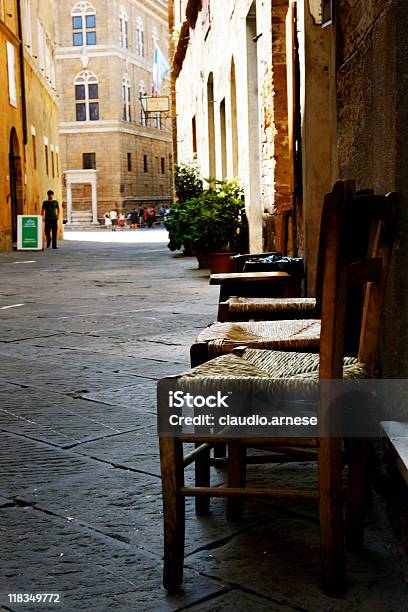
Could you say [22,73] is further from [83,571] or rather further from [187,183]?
[83,571]

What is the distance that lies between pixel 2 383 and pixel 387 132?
2766 mm

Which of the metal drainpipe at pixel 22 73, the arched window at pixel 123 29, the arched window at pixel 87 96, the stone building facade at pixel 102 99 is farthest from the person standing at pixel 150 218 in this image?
the metal drainpipe at pixel 22 73

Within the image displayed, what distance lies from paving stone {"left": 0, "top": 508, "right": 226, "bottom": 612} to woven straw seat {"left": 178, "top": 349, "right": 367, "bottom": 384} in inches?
19.1

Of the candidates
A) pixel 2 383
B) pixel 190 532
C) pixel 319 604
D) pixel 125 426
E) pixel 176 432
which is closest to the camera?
pixel 319 604

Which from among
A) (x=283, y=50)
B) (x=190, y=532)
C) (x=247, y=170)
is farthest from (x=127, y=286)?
(x=190, y=532)

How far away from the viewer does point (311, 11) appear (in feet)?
18.6

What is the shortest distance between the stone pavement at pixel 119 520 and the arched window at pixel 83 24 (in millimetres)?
44376

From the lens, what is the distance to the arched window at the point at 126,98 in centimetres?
4844

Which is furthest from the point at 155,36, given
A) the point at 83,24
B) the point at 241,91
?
the point at 241,91

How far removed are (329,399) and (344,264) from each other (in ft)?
1.05

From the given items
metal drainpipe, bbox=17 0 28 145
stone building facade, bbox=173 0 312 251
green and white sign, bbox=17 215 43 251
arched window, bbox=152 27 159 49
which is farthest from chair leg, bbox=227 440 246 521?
arched window, bbox=152 27 159 49

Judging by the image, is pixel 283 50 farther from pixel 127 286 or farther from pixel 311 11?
pixel 127 286

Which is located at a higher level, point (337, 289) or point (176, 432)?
point (337, 289)

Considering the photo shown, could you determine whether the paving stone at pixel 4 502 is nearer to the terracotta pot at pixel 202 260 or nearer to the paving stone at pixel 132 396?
the paving stone at pixel 132 396
